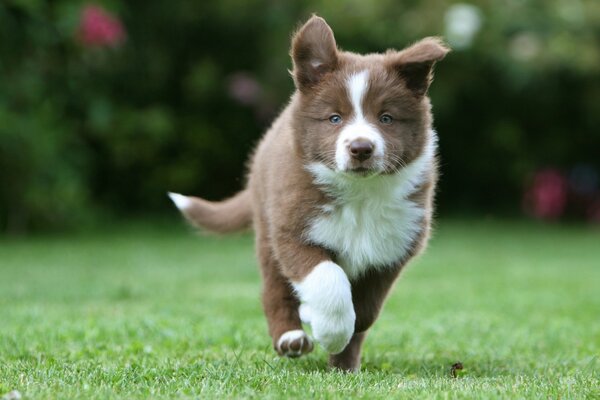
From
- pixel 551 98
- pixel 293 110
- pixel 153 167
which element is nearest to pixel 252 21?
pixel 153 167

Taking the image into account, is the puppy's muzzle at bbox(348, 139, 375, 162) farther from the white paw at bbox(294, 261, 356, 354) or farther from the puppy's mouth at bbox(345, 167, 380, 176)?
the white paw at bbox(294, 261, 356, 354)

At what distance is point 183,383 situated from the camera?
14.2ft

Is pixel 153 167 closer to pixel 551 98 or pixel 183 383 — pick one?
pixel 551 98

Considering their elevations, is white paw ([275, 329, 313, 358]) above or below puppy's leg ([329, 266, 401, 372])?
below

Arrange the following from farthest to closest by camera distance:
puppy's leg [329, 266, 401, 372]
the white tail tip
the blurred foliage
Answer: the blurred foliage
the white tail tip
puppy's leg [329, 266, 401, 372]

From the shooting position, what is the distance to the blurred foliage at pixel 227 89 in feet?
45.6

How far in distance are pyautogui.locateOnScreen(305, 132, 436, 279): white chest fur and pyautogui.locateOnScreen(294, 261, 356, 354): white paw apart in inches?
7.6

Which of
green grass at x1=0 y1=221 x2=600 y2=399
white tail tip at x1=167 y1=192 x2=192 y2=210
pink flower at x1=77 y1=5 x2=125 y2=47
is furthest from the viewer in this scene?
pink flower at x1=77 y1=5 x2=125 y2=47

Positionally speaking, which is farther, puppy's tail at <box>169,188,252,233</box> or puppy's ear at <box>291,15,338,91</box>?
puppy's tail at <box>169,188,252,233</box>

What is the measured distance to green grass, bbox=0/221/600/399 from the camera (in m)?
4.38

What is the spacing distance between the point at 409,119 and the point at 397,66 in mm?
257

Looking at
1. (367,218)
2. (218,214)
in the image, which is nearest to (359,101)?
(367,218)

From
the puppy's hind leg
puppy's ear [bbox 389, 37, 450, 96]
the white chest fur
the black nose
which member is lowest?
the puppy's hind leg

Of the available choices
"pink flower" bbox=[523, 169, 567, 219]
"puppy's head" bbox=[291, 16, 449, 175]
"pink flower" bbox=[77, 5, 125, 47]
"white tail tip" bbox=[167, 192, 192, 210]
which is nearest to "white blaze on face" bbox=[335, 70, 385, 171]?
"puppy's head" bbox=[291, 16, 449, 175]
